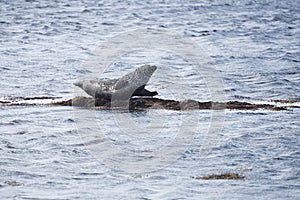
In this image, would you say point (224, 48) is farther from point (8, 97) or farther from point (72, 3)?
point (72, 3)

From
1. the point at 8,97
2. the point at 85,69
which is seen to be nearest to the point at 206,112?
the point at 8,97

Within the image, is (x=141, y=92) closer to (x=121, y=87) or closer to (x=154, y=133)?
(x=121, y=87)

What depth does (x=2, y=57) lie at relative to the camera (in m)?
20.5

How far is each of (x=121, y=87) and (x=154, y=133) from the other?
2.00 m

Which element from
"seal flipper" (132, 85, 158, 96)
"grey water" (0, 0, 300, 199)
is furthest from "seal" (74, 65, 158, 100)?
"grey water" (0, 0, 300, 199)

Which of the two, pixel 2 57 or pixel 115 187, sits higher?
pixel 115 187

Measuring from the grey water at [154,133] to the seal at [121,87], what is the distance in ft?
1.95

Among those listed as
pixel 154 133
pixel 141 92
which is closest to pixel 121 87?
pixel 141 92

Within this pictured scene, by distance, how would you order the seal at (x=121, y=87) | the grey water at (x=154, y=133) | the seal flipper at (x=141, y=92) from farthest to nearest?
the seal flipper at (x=141, y=92)
the seal at (x=121, y=87)
the grey water at (x=154, y=133)

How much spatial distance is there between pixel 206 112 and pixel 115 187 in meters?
4.64

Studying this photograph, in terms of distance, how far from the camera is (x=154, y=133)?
36.9ft

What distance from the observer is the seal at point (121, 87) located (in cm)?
1296

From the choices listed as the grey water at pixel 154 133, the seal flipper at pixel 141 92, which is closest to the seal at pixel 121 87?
the seal flipper at pixel 141 92

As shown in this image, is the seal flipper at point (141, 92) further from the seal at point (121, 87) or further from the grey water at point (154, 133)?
the grey water at point (154, 133)
